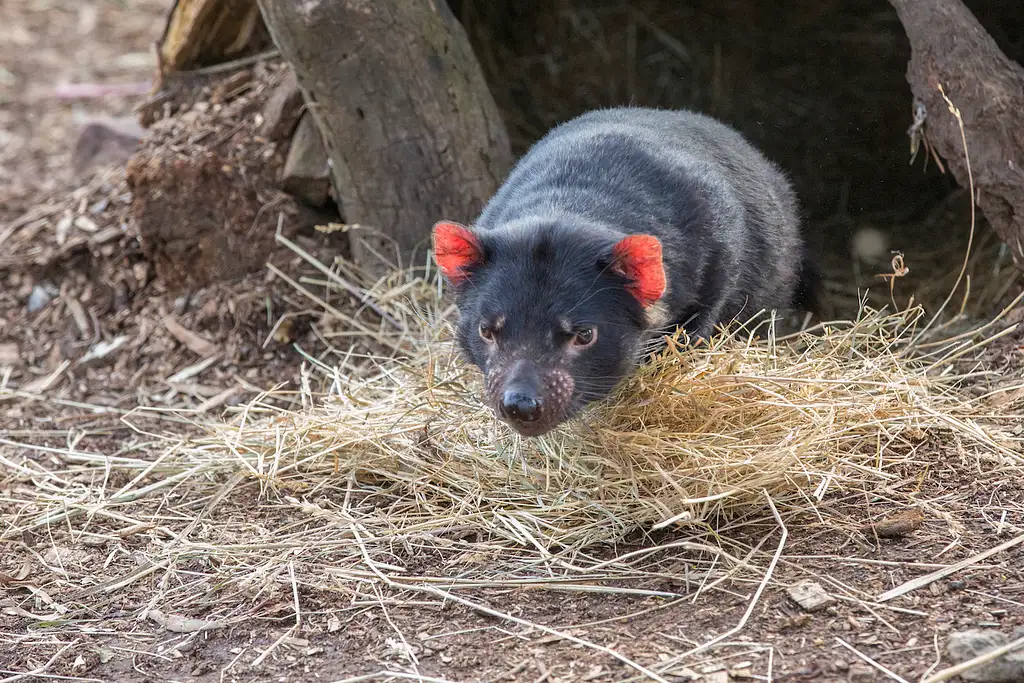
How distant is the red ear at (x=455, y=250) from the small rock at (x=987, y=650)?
6.06 feet

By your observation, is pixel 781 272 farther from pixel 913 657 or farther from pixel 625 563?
pixel 913 657

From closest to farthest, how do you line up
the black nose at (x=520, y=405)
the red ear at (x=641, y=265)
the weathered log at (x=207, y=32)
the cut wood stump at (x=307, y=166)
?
1. the black nose at (x=520, y=405)
2. the red ear at (x=641, y=265)
3. the cut wood stump at (x=307, y=166)
4. the weathered log at (x=207, y=32)

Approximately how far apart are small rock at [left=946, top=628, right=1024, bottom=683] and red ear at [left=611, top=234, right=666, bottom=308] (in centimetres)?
136

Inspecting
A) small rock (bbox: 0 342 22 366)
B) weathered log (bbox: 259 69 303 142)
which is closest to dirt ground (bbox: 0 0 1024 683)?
small rock (bbox: 0 342 22 366)

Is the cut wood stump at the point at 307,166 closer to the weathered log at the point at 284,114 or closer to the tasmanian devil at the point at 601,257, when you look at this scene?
the weathered log at the point at 284,114

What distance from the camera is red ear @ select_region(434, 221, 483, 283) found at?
11.6 ft

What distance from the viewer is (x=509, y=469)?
12.3ft

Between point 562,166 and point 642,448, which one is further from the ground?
point 562,166

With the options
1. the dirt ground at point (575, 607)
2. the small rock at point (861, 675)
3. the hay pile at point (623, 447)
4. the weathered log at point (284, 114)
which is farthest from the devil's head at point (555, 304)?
the weathered log at point (284, 114)

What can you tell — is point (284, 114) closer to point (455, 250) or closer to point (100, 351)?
point (100, 351)

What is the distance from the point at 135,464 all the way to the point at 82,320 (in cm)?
194

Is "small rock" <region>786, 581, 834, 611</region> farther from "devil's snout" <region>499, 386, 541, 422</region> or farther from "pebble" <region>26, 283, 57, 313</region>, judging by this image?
"pebble" <region>26, 283, 57, 313</region>

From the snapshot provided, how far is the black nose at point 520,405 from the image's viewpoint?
10.7 ft

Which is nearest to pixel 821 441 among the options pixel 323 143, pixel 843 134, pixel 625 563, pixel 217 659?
A: pixel 625 563
